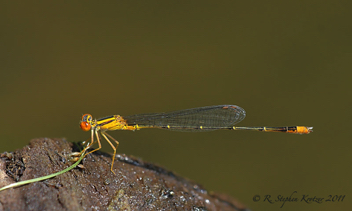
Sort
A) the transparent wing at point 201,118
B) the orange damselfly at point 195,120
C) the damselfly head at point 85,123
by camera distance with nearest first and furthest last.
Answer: the damselfly head at point 85,123 → the orange damselfly at point 195,120 → the transparent wing at point 201,118

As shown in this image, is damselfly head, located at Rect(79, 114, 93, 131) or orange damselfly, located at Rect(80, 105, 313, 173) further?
orange damselfly, located at Rect(80, 105, 313, 173)

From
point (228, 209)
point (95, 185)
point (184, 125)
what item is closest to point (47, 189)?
point (95, 185)

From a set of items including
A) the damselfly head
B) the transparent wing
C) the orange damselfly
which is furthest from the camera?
the transparent wing

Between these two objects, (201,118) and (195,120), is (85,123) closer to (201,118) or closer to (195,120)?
(195,120)

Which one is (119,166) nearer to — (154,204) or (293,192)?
(154,204)

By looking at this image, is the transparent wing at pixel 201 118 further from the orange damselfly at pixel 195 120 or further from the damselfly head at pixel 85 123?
the damselfly head at pixel 85 123

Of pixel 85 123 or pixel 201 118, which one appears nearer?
pixel 85 123

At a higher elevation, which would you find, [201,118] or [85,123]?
[85,123]

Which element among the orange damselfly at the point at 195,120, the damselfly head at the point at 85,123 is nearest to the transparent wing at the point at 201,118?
the orange damselfly at the point at 195,120

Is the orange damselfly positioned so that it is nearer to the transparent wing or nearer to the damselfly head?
the transparent wing

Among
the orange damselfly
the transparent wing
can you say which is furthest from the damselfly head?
the transparent wing

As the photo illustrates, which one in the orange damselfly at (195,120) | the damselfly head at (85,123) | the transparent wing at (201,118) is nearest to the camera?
the damselfly head at (85,123)

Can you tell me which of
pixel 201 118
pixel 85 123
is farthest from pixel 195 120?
pixel 85 123
